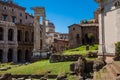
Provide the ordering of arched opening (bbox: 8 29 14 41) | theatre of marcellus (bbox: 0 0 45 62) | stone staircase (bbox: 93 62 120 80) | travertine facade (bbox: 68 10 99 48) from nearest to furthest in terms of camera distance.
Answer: stone staircase (bbox: 93 62 120 80), theatre of marcellus (bbox: 0 0 45 62), arched opening (bbox: 8 29 14 41), travertine facade (bbox: 68 10 99 48)

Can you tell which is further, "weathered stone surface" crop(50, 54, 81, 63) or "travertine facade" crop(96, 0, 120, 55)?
"weathered stone surface" crop(50, 54, 81, 63)

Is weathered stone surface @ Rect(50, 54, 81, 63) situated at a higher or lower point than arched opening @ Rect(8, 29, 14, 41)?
lower

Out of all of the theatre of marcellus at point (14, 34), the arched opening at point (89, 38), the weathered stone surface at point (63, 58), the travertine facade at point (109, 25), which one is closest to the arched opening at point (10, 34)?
the theatre of marcellus at point (14, 34)

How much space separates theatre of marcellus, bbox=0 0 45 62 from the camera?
58312mm

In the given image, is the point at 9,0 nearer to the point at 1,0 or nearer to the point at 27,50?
the point at 1,0

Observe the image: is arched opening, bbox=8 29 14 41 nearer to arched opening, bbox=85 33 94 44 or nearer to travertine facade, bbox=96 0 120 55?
arched opening, bbox=85 33 94 44

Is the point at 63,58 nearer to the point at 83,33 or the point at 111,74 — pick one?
the point at 111,74

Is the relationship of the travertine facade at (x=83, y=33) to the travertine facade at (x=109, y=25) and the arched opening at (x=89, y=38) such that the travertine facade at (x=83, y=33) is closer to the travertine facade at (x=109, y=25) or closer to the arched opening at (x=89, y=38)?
the arched opening at (x=89, y=38)

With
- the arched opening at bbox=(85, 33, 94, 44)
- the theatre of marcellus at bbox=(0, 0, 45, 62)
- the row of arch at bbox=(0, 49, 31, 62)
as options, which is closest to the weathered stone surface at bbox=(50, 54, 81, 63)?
the theatre of marcellus at bbox=(0, 0, 45, 62)

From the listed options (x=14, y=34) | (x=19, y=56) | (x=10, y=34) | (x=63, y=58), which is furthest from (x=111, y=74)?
(x=19, y=56)

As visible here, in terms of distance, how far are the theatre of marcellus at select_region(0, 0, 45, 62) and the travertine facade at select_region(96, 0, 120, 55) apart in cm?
2620

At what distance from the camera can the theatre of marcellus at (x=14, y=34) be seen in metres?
58.3

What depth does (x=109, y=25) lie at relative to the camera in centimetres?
2900

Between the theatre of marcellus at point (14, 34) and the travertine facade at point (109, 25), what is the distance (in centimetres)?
2620
